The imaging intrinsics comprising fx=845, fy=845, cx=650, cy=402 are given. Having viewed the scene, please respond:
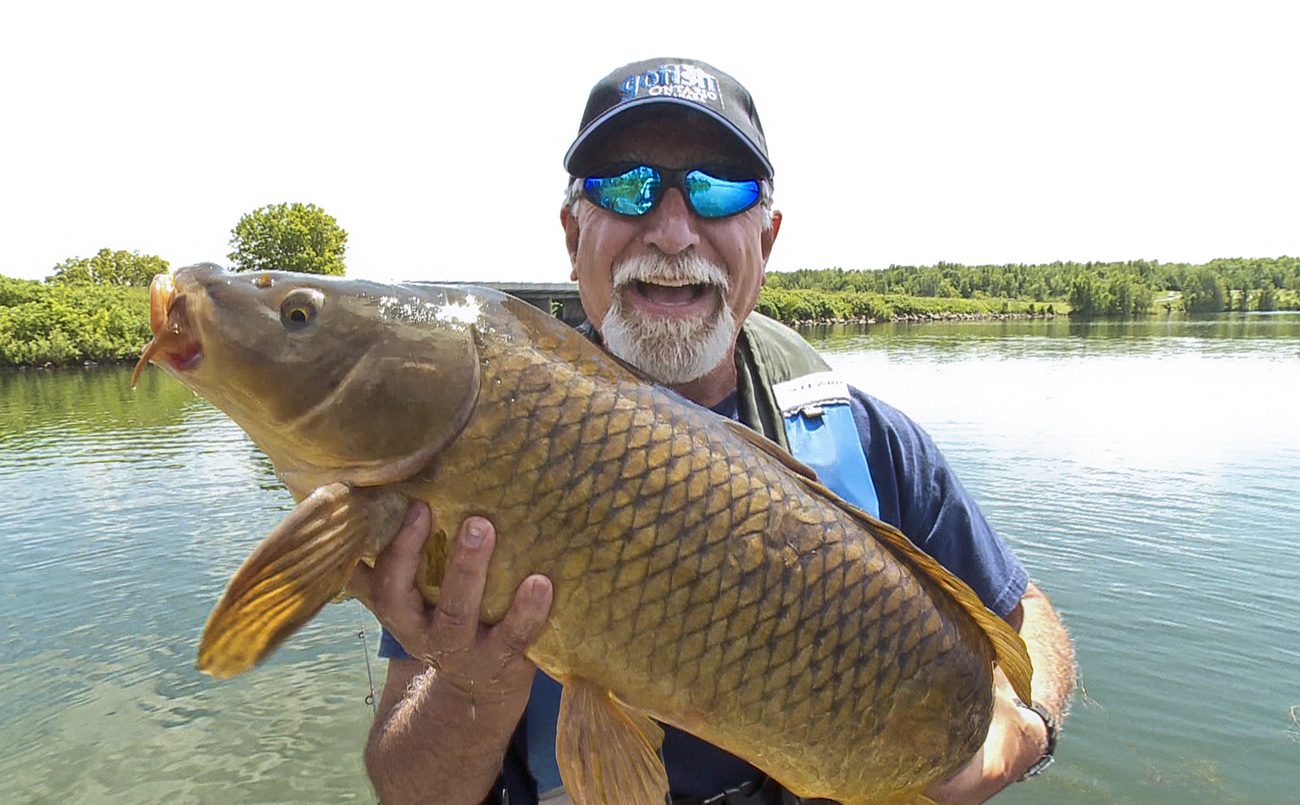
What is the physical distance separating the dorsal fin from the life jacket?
432mm

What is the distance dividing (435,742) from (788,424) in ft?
4.12

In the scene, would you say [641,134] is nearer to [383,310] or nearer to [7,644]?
[383,310]

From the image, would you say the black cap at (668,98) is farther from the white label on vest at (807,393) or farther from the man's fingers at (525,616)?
the man's fingers at (525,616)

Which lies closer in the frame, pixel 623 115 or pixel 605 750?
pixel 605 750

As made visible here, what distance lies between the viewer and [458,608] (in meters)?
1.55

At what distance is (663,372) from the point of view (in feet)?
7.66

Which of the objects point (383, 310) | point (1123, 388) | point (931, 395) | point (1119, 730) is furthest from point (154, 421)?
point (1123, 388)

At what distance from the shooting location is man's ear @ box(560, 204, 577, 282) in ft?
8.48

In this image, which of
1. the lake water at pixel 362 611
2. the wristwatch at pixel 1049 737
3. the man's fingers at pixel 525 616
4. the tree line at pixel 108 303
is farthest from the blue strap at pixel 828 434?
the tree line at pixel 108 303

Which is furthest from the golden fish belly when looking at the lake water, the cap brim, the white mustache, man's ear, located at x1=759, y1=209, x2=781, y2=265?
the lake water

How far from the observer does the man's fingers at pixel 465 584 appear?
4.87ft

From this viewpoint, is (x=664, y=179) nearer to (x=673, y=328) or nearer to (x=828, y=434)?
(x=673, y=328)

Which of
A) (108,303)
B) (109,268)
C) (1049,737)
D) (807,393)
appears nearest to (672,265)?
(807,393)

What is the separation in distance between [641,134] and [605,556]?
135 cm
